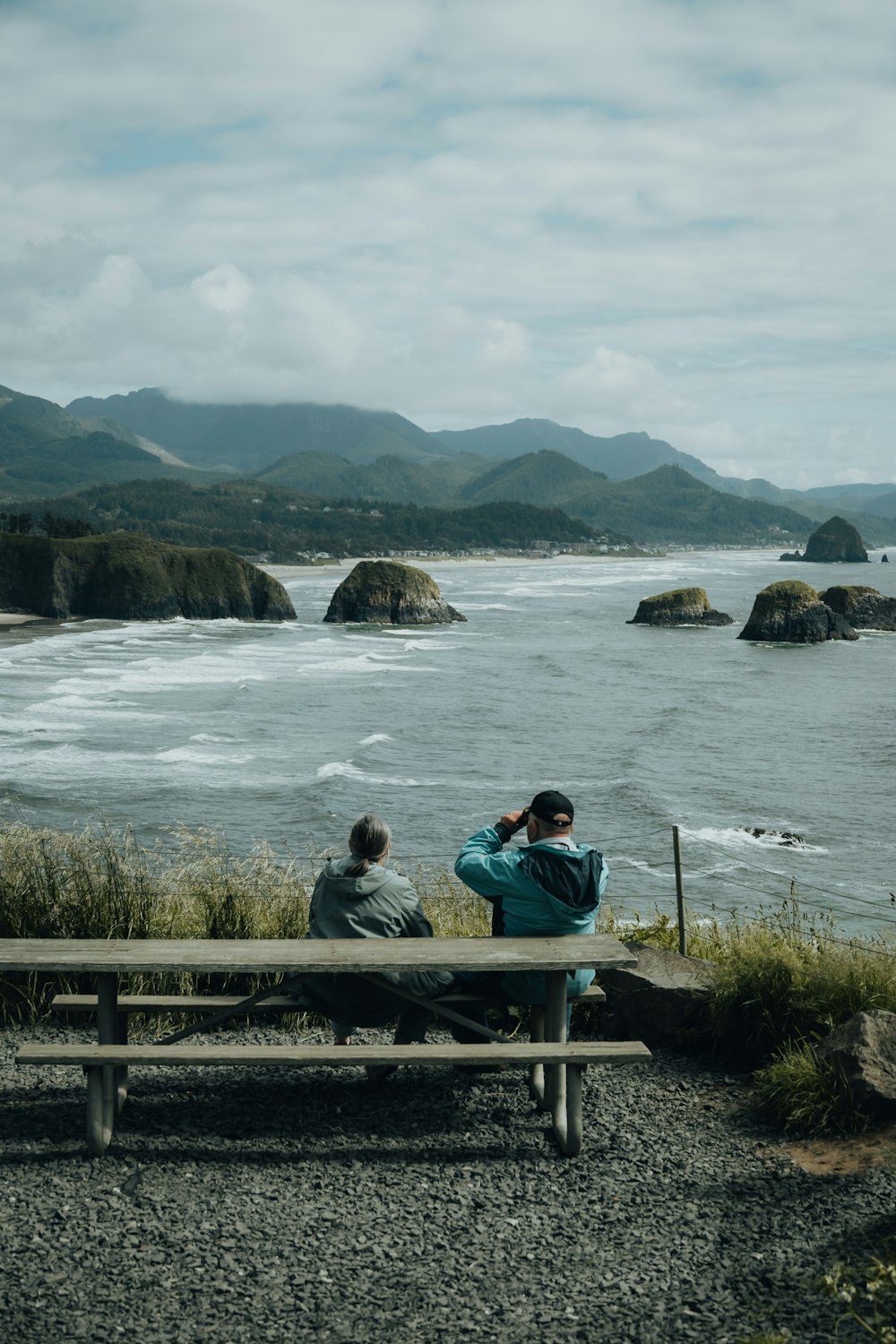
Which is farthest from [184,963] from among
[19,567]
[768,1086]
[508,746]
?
[19,567]

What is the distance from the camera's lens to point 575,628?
6869 centimetres

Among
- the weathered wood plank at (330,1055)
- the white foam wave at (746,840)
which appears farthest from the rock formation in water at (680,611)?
the weathered wood plank at (330,1055)

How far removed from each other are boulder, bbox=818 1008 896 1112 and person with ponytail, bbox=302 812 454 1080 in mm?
1671

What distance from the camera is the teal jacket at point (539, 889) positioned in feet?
17.0

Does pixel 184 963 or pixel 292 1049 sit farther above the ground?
pixel 184 963

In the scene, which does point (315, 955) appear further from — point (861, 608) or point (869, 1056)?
point (861, 608)

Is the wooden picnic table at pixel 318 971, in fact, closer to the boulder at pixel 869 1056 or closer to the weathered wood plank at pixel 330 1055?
the weathered wood plank at pixel 330 1055

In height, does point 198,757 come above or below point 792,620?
below

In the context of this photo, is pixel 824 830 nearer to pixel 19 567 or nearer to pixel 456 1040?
pixel 456 1040

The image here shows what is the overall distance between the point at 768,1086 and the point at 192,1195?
7.99 ft

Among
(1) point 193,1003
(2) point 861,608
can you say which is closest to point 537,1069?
(1) point 193,1003

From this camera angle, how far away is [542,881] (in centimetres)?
520

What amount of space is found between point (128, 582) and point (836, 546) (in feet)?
474

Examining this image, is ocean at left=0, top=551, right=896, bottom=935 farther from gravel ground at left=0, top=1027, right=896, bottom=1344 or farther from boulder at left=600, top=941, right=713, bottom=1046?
gravel ground at left=0, top=1027, right=896, bottom=1344
